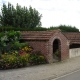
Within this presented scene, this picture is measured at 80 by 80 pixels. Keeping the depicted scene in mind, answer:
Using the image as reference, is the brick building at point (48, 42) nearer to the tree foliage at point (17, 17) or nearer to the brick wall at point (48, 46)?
the brick wall at point (48, 46)

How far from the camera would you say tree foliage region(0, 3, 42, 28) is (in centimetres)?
3694

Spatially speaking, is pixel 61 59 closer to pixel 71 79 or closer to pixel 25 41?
pixel 25 41

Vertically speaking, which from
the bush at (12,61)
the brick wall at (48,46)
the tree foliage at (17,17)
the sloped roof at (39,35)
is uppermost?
the tree foliage at (17,17)

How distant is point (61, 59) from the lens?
2103 centimetres

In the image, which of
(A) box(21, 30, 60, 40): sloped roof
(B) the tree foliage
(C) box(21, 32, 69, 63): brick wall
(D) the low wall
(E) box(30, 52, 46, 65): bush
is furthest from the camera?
(B) the tree foliage

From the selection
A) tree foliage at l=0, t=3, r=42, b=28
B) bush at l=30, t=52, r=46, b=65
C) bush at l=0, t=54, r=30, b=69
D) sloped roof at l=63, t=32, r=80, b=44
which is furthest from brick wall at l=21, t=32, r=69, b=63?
tree foliage at l=0, t=3, r=42, b=28

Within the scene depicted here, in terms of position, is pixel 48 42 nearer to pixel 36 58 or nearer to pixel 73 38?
pixel 36 58

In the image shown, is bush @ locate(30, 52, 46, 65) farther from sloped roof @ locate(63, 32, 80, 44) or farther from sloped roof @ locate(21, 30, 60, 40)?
sloped roof @ locate(63, 32, 80, 44)

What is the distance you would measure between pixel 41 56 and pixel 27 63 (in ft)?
5.99

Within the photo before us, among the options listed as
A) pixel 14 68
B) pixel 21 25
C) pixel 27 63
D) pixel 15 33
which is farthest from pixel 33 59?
pixel 21 25

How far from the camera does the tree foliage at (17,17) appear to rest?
3694cm

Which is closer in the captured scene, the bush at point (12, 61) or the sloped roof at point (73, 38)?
the bush at point (12, 61)

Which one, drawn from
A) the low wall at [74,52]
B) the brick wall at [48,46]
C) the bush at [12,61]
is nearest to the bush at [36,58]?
the brick wall at [48,46]

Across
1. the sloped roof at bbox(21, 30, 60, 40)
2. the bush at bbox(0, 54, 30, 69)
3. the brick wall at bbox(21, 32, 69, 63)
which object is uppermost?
the sloped roof at bbox(21, 30, 60, 40)
